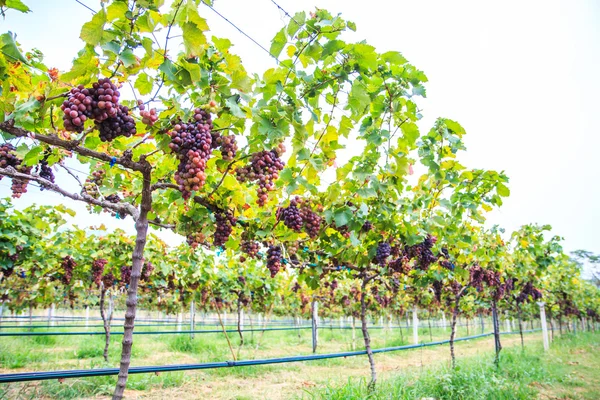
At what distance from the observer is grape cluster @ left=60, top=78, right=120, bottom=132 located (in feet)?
5.01

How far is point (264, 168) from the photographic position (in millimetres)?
2434

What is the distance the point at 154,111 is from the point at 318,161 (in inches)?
48.0

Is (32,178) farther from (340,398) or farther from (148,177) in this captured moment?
(340,398)

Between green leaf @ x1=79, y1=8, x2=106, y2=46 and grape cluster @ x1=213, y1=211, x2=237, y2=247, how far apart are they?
169 cm

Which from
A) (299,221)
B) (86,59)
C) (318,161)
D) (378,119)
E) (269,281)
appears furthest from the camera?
(269,281)

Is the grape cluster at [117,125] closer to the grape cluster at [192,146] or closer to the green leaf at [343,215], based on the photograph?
the grape cluster at [192,146]

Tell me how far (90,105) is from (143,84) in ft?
1.84

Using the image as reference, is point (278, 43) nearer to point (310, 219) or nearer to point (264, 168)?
point (264, 168)

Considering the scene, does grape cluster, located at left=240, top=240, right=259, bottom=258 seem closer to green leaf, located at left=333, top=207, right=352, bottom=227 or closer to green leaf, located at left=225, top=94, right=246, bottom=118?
green leaf, located at left=333, top=207, right=352, bottom=227

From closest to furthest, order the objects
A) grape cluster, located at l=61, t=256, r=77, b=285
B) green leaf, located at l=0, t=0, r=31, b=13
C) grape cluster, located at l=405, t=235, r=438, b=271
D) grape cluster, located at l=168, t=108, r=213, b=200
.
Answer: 1. green leaf, located at l=0, t=0, r=31, b=13
2. grape cluster, located at l=168, t=108, r=213, b=200
3. grape cluster, located at l=405, t=235, r=438, b=271
4. grape cluster, located at l=61, t=256, r=77, b=285

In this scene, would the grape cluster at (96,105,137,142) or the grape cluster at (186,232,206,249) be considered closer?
the grape cluster at (96,105,137,142)

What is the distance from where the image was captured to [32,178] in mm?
2299

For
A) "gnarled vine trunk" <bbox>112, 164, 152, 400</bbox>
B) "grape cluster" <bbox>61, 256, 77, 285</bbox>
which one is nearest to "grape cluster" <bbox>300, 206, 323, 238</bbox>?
"gnarled vine trunk" <bbox>112, 164, 152, 400</bbox>

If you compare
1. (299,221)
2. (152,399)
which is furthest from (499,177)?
(152,399)
